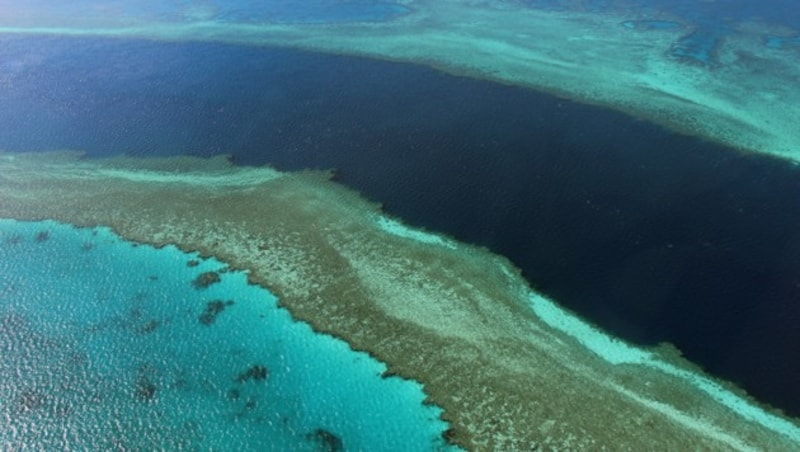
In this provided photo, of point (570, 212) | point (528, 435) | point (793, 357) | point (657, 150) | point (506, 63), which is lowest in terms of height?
point (528, 435)

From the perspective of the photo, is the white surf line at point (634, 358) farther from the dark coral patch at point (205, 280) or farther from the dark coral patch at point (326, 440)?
the dark coral patch at point (205, 280)

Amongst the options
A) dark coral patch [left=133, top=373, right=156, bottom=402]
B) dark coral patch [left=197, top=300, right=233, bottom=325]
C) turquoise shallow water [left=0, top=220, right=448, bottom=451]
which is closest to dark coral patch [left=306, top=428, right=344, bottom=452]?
turquoise shallow water [left=0, top=220, right=448, bottom=451]

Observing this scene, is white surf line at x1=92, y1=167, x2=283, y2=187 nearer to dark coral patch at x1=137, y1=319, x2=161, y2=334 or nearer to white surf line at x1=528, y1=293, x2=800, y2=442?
dark coral patch at x1=137, y1=319, x2=161, y2=334

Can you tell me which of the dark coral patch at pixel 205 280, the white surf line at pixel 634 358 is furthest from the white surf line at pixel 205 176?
the white surf line at pixel 634 358

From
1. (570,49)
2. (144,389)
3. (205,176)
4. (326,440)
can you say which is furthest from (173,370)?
(570,49)

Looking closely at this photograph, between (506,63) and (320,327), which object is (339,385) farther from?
(506,63)

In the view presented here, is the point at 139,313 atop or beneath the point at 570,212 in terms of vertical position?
beneath

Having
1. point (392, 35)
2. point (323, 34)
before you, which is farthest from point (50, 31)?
point (392, 35)
